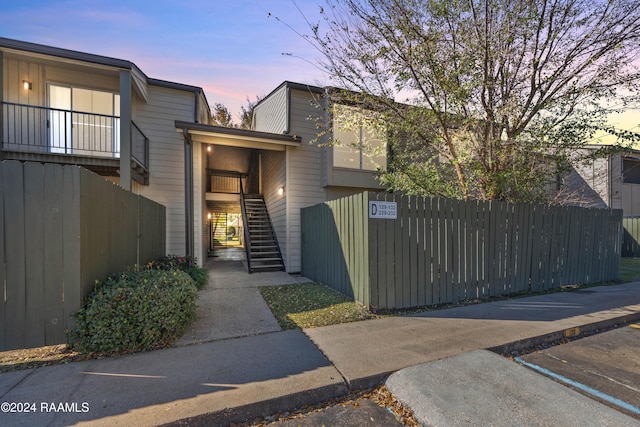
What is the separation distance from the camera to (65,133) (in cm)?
725

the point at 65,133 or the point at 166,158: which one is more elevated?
the point at 65,133

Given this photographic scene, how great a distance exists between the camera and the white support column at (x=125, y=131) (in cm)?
671

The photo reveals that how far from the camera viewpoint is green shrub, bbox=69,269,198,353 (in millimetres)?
3209

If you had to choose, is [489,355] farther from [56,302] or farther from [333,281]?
[56,302]

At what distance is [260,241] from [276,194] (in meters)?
1.67

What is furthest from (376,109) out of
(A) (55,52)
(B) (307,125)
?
(A) (55,52)

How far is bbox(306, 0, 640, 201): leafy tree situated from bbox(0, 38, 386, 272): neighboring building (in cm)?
165

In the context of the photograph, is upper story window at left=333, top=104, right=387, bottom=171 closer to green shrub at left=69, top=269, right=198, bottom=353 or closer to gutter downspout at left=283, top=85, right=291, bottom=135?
gutter downspout at left=283, top=85, right=291, bottom=135

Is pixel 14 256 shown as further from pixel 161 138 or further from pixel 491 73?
pixel 491 73

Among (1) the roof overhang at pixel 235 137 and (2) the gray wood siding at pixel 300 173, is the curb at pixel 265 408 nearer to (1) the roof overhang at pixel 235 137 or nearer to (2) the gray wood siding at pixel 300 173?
(2) the gray wood siding at pixel 300 173

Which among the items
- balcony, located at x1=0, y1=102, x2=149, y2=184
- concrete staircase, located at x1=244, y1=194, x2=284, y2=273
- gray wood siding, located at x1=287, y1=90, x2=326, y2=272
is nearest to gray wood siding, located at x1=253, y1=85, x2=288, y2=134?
gray wood siding, located at x1=287, y1=90, x2=326, y2=272

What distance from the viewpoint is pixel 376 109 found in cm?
659

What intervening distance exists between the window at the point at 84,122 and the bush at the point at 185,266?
3310mm

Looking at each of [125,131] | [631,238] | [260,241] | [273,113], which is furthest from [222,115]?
[631,238]
